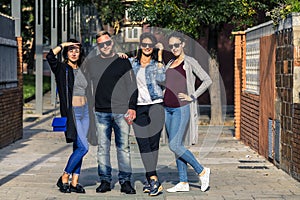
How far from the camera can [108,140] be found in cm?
961

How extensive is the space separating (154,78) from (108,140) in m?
0.94

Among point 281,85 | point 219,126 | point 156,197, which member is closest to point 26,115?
point 219,126

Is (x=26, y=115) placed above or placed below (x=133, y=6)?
below

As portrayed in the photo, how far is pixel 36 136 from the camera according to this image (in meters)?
18.0

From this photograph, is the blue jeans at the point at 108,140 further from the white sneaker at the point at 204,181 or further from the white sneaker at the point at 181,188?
the white sneaker at the point at 204,181

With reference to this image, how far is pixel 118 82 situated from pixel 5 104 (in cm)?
636

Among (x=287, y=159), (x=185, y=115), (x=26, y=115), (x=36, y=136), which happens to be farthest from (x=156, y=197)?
(x=26, y=115)

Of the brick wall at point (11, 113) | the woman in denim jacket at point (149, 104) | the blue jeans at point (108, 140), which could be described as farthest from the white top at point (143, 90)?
the brick wall at point (11, 113)

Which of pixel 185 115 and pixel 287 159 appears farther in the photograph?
pixel 287 159

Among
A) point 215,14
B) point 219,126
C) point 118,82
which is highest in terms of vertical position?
point 215,14

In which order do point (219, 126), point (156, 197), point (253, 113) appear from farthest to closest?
point (219, 126), point (253, 113), point (156, 197)

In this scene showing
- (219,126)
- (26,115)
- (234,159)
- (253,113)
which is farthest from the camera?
(26,115)

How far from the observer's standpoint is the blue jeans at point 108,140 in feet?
31.1

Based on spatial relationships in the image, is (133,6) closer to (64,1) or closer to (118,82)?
(64,1)
